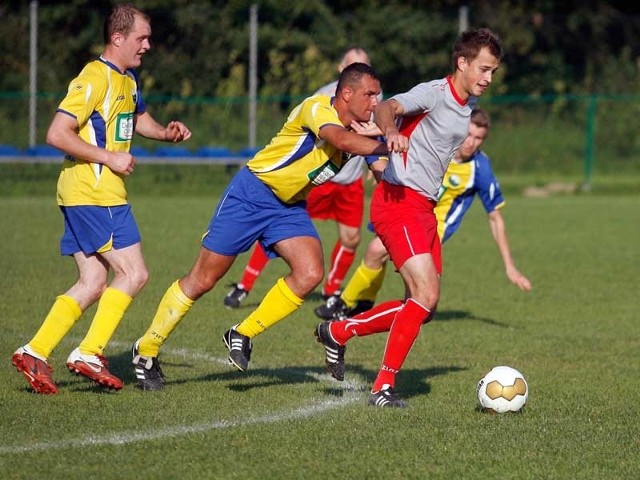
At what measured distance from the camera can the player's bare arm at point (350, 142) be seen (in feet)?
19.4

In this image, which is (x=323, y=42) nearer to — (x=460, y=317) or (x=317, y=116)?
(x=460, y=317)

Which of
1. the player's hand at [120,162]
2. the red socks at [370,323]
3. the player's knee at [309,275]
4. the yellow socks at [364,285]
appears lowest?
the yellow socks at [364,285]

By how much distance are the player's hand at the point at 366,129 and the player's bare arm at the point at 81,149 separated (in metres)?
1.17

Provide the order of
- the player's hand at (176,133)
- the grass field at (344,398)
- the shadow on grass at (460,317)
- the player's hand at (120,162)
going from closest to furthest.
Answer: the grass field at (344,398), the player's hand at (120,162), the player's hand at (176,133), the shadow on grass at (460,317)

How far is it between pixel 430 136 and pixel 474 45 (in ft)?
1.72

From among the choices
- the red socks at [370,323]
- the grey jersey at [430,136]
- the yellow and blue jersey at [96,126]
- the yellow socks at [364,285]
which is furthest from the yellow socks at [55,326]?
the yellow socks at [364,285]

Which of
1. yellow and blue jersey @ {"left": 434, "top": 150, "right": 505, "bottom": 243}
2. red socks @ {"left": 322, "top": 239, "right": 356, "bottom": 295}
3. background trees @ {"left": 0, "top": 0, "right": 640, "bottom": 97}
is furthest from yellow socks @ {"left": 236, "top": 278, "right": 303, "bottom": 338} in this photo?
background trees @ {"left": 0, "top": 0, "right": 640, "bottom": 97}

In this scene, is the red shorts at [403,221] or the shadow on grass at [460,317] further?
the shadow on grass at [460,317]

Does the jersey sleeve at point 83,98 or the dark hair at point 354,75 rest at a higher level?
the dark hair at point 354,75

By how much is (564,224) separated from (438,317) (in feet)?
26.0

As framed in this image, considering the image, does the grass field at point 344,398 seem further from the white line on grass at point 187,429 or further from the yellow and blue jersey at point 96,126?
the yellow and blue jersey at point 96,126

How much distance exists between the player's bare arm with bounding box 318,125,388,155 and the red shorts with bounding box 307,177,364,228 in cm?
402

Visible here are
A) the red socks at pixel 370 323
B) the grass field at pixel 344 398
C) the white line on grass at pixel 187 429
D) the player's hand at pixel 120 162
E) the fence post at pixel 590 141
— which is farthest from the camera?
the fence post at pixel 590 141

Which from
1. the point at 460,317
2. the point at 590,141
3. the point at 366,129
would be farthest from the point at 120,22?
the point at 590,141
